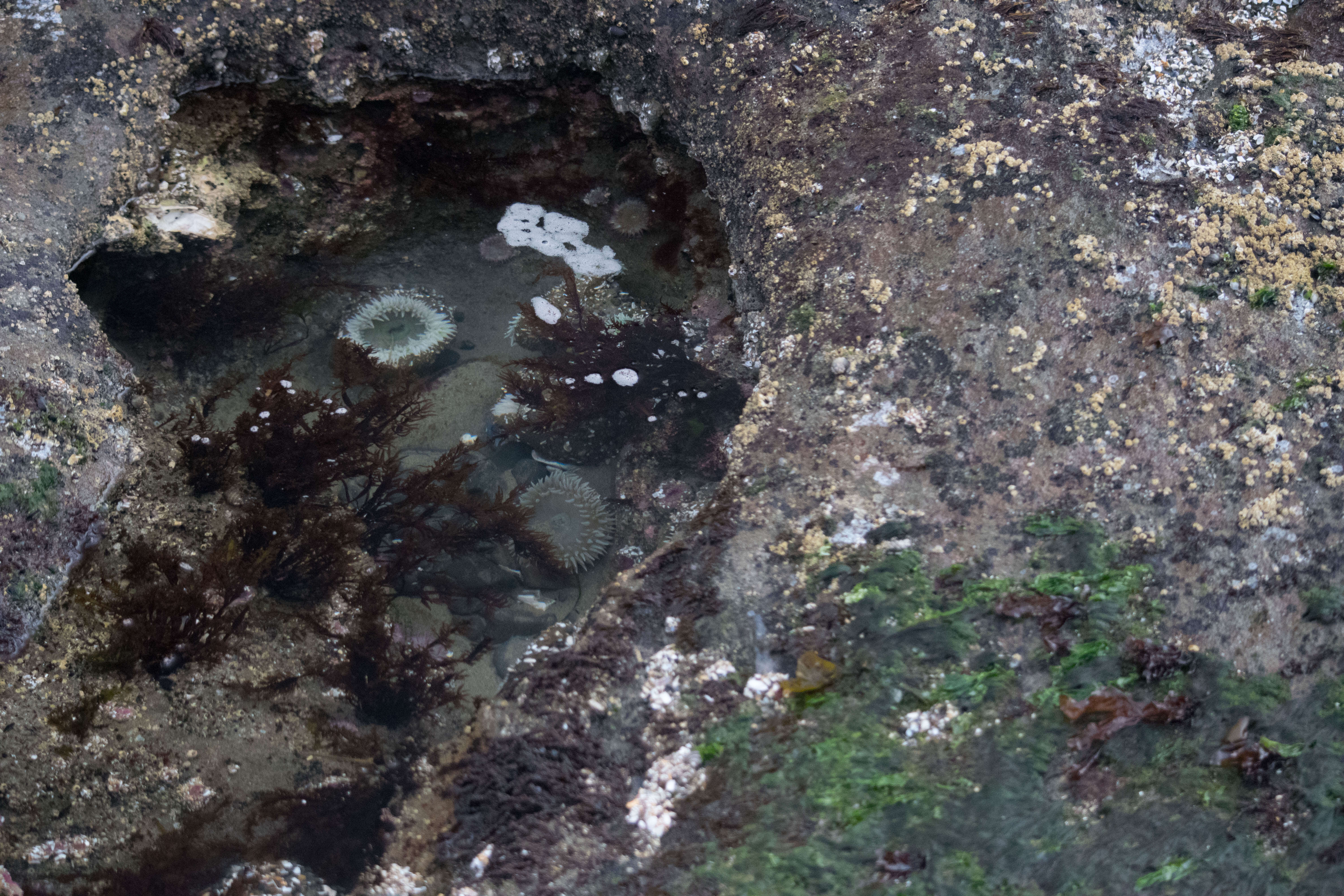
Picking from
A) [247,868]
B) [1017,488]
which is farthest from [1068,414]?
[247,868]

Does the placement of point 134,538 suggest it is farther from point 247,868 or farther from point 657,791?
point 657,791

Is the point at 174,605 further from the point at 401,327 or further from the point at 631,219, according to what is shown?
the point at 631,219

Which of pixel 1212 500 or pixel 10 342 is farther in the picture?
pixel 10 342

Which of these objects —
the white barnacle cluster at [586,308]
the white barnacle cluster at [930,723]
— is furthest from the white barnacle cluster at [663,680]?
the white barnacle cluster at [586,308]

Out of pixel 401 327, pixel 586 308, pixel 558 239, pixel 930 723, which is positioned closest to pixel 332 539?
pixel 401 327

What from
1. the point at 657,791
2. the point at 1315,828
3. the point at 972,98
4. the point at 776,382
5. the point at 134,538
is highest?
the point at 972,98

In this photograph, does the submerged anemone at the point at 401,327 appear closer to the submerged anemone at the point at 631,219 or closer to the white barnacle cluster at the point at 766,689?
the submerged anemone at the point at 631,219
